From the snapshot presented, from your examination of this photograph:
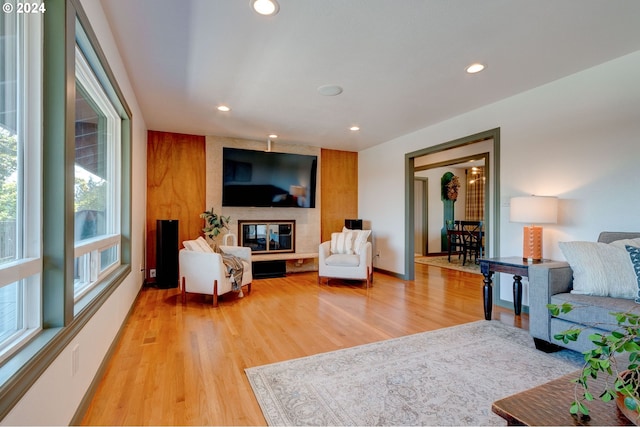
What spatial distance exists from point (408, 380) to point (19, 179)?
7.45 feet

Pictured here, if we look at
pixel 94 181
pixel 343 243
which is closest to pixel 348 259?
pixel 343 243

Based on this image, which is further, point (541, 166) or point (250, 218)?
point (250, 218)

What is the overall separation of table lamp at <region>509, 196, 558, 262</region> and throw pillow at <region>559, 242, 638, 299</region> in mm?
546

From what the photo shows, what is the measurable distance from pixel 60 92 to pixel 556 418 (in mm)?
2270

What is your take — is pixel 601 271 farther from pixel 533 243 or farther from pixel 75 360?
pixel 75 360

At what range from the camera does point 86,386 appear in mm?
1666

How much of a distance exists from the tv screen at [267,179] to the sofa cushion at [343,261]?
1418 mm

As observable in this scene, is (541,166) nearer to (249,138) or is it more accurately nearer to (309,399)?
(309,399)

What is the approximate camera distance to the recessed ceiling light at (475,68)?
264 centimetres

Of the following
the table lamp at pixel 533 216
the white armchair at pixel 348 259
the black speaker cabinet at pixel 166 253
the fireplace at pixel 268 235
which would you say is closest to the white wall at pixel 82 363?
the black speaker cabinet at pixel 166 253

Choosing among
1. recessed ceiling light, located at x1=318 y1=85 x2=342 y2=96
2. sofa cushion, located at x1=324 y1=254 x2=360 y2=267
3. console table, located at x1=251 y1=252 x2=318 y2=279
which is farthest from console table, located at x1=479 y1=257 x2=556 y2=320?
console table, located at x1=251 y1=252 x2=318 y2=279

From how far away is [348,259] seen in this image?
4.53 m

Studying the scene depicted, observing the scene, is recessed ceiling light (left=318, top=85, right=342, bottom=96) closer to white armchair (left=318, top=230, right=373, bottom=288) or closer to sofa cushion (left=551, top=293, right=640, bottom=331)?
white armchair (left=318, top=230, right=373, bottom=288)

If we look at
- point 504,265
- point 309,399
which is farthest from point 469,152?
point 309,399
